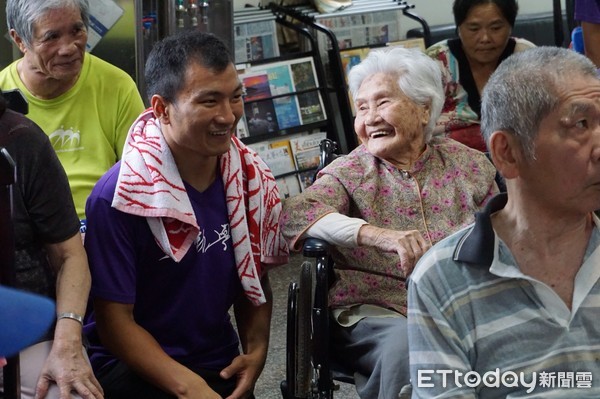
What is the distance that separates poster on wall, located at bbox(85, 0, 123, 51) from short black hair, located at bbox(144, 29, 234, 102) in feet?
5.15

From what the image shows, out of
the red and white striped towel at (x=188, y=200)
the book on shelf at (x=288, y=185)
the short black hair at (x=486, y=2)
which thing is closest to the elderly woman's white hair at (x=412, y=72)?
the red and white striped towel at (x=188, y=200)

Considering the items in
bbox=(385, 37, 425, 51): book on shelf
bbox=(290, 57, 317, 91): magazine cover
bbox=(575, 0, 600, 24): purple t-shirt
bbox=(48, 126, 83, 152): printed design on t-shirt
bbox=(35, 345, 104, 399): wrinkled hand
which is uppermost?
bbox=(575, 0, 600, 24): purple t-shirt

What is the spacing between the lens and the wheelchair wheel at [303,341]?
8.45ft

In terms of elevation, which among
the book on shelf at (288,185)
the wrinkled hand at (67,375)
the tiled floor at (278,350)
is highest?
the wrinkled hand at (67,375)

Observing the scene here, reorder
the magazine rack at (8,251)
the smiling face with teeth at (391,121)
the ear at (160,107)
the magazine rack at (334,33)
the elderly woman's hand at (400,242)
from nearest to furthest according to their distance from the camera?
1. the magazine rack at (8,251)
2. the elderly woman's hand at (400,242)
3. the ear at (160,107)
4. the smiling face with teeth at (391,121)
5. the magazine rack at (334,33)

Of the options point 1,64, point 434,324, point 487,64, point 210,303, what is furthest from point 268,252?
point 1,64

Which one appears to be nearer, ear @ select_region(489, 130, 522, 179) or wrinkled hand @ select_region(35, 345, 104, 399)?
ear @ select_region(489, 130, 522, 179)

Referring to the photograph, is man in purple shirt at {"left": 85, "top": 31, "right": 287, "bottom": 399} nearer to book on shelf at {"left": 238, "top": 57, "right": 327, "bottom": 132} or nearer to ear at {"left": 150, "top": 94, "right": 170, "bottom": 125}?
ear at {"left": 150, "top": 94, "right": 170, "bottom": 125}

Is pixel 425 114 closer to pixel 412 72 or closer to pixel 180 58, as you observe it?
pixel 412 72

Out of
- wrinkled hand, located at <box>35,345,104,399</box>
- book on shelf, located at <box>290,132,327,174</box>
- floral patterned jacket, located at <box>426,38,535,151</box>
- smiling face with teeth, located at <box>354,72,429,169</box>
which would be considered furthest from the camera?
book on shelf, located at <box>290,132,327,174</box>

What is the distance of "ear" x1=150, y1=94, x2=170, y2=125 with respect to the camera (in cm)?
248

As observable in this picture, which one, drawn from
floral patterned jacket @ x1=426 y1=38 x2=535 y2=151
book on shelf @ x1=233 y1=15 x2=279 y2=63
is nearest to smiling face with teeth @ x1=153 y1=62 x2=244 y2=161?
floral patterned jacket @ x1=426 y1=38 x2=535 y2=151

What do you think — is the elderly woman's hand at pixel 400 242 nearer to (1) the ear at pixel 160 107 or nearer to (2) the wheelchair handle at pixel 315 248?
(2) the wheelchair handle at pixel 315 248

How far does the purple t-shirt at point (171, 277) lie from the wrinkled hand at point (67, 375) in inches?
7.9
